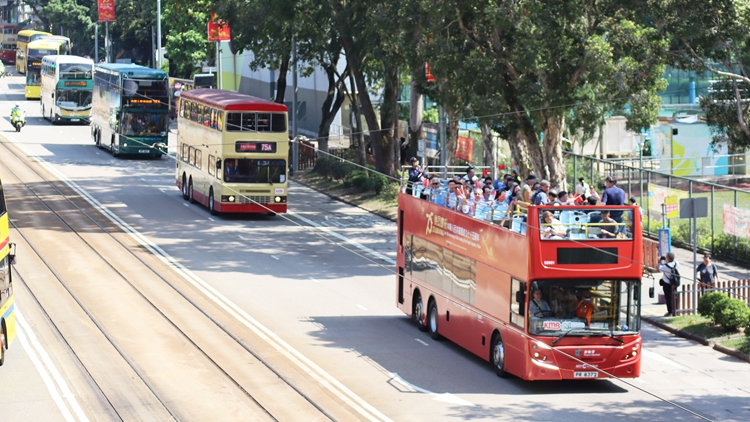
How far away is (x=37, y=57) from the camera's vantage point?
8806 centimetres

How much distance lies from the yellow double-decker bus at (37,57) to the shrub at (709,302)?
220 feet

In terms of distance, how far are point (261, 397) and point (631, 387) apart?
6.20 meters

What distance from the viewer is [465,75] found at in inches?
1265

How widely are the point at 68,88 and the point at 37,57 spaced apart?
22205 mm

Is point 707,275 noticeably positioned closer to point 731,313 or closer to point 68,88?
point 731,313

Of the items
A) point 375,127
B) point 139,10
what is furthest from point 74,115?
point 375,127

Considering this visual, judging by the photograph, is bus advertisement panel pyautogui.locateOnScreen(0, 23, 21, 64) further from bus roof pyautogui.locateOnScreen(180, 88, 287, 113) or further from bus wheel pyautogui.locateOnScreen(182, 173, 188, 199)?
bus roof pyautogui.locateOnScreen(180, 88, 287, 113)

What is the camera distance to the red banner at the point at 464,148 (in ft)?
152

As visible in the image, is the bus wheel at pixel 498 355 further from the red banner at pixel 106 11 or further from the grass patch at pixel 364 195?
the red banner at pixel 106 11

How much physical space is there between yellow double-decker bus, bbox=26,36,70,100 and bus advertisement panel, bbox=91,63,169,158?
29774 millimetres

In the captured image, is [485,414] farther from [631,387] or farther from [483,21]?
[483,21]

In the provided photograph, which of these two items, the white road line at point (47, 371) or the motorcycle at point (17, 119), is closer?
the white road line at point (47, 371)

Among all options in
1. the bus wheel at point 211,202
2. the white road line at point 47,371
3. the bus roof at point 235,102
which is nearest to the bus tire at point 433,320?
the white road line at point 47,371

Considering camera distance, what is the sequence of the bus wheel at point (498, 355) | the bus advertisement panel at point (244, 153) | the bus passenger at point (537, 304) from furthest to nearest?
the bus advertisement panel at point (244, 153)
the bus wheel at point (498, 355)
the bus passenger at point (537, 304)
